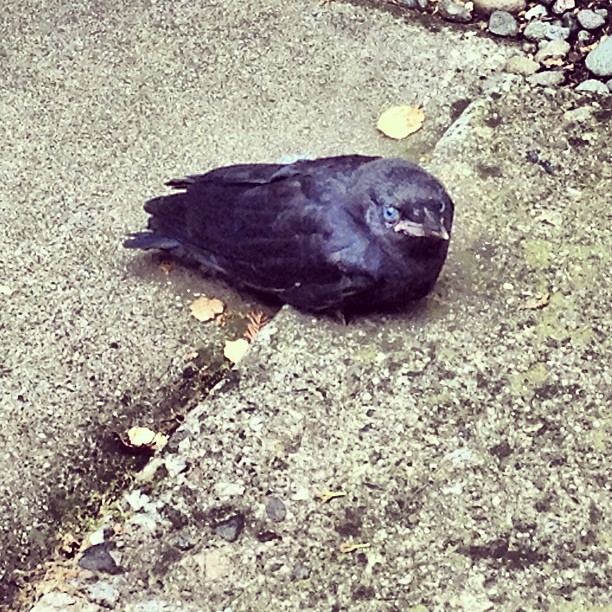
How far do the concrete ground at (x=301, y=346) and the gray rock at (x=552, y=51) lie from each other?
0.15m

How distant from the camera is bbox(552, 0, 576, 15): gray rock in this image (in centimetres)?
410

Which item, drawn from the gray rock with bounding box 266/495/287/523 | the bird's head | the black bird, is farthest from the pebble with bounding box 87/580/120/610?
the bird's head

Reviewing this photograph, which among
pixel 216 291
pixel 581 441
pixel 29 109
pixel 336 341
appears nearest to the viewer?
pixel 581 441

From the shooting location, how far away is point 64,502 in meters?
2.76

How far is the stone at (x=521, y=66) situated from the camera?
3920mm

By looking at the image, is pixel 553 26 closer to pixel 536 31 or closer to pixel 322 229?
pixel 536 31

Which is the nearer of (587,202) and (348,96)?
(587,202)

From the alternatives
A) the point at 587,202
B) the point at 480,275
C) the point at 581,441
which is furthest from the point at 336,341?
the point at 587,202

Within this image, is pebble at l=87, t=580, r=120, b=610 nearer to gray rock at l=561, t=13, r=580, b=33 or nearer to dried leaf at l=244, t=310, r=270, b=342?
dried leaf at l=244, t=310, r=270, b=342

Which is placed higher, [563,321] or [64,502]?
[563,321]

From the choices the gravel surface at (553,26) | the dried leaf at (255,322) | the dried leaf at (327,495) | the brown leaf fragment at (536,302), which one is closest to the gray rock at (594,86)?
the gravel surface at (553,26)

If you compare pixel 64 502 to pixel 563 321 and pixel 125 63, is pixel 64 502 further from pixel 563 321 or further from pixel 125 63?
pixel 125 63

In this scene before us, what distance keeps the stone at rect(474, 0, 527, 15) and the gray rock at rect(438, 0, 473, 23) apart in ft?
0.16

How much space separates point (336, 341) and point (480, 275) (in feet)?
1.54
